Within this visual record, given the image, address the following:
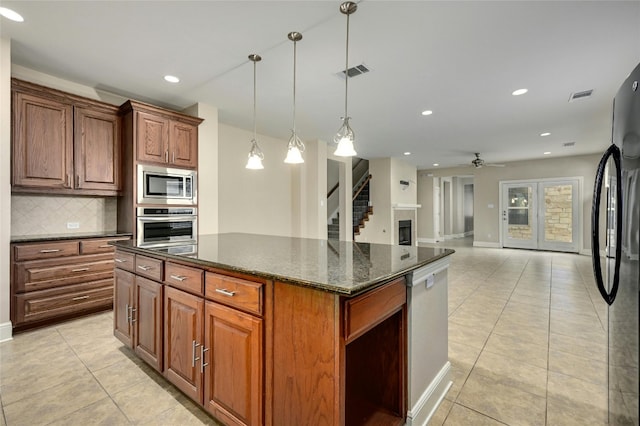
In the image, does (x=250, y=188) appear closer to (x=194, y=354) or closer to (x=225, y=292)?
(x=194, y=354)

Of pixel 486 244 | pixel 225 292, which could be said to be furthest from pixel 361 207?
pixel 225 292

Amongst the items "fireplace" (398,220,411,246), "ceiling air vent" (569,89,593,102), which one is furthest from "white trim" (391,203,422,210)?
"ceiling air vent" (569,89,593,102)

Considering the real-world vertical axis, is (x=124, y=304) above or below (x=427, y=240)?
above

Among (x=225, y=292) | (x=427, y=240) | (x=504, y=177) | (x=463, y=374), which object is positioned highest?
→ (x=504, y=177)

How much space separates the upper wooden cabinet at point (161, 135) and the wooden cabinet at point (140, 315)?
69.0 inches

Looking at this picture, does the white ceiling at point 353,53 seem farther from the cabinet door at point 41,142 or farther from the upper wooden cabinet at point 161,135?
the cabinet door at point 41,142

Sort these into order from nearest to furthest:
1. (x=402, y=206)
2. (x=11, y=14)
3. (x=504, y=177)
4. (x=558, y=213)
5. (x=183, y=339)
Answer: (x=183, y=339) < (x=11, y=14) < (x=558, y=213) < (x=402, y=206) < (x=504, y=177)

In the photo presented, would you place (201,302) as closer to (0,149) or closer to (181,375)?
(181,375)

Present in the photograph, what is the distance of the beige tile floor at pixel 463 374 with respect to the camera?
167cm

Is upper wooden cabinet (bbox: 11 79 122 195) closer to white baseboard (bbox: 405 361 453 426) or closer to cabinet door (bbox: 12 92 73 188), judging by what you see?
cabinet door (bbox: 12 92 73 188)

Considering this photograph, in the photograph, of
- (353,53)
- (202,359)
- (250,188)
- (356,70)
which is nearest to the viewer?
(202,359)

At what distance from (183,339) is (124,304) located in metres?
0.92

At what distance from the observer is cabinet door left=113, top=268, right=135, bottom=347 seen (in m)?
2.16

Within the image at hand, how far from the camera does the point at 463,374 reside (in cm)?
210
